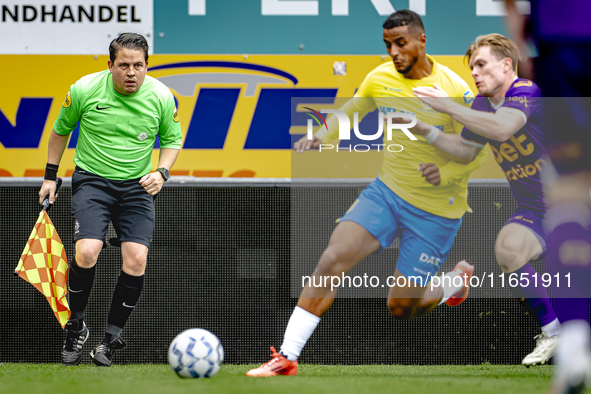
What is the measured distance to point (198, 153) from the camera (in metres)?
4.24

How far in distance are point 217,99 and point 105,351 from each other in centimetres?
168

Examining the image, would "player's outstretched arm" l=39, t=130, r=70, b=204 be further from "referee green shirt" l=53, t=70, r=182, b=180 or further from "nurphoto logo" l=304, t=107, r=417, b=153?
"nurphoto logo" l=304, t=107, r=417, b=153

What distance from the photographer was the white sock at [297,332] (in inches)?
144

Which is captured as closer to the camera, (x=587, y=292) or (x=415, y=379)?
(x=587, y=292)

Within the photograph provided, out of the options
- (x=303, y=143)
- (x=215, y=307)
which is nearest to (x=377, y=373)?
(x=215, y=307)

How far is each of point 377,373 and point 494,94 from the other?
5.84 ft

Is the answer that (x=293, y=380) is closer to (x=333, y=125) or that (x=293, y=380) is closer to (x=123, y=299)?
(x=123, y=299)

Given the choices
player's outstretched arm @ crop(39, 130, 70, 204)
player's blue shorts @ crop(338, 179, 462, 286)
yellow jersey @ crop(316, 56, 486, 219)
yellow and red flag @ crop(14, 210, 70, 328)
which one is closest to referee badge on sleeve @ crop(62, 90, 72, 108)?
player's outstretched arm @ crop(39, 130, 70, 204)

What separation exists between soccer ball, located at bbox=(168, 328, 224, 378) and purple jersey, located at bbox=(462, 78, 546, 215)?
6.48 feet

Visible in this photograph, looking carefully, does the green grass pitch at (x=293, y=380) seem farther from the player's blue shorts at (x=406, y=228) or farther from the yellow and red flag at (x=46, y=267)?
the player's blue shorts at (x=406, y=228)

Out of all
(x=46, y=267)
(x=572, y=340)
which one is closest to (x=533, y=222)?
(x=572, y=340)

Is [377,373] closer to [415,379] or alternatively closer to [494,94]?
[415,379]

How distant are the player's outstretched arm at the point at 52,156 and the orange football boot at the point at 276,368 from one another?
5.48ft

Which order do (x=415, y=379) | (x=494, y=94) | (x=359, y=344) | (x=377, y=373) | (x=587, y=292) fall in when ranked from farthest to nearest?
(x=359, y=344) → (x=494, y=94) → (x=377, y=373) → (x=415, y=379) → (x=587, y=292)
